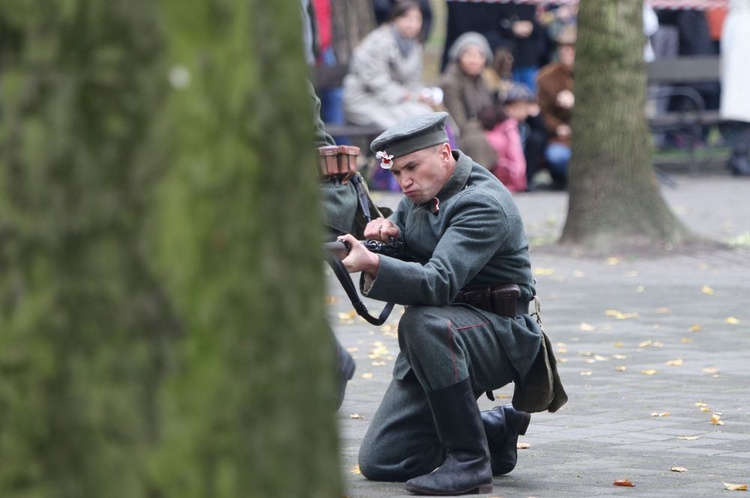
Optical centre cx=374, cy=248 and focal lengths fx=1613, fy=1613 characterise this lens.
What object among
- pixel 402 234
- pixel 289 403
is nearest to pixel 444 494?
pixel 402 234

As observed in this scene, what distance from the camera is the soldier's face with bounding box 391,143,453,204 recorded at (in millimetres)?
5488

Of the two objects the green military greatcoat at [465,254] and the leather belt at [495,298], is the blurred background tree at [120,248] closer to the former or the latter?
the green military greatcoat at [465,254]

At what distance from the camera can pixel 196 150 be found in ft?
7.05

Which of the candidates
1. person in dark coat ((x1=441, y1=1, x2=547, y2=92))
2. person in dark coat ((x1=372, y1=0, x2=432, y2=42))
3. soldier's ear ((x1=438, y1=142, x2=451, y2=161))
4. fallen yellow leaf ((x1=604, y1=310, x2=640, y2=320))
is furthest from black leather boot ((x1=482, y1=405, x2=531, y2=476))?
person in dark coat ((x1=441, y1=1, x2=547, y2=92))

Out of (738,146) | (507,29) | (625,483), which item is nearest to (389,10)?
(507,29)

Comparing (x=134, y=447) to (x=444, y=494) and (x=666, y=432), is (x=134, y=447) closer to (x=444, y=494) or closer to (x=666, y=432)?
(x=444, y=494)

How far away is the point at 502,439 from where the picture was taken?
5.62 meters

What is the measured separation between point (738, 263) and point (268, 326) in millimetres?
10522

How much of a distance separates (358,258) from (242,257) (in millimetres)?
2952

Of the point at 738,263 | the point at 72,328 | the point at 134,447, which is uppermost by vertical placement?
the point at 72,328

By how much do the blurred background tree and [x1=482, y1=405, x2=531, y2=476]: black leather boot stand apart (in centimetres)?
348

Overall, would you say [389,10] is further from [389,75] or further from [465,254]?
[465,254]

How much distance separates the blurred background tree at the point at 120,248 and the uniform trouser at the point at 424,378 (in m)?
3.11

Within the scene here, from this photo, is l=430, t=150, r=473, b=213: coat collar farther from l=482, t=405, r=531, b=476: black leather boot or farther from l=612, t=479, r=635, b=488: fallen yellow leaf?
l=612, t=479, r=635, b=488: fallen yellow leaf
